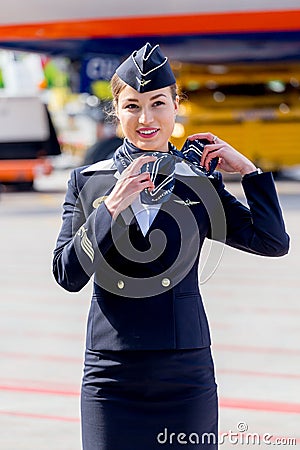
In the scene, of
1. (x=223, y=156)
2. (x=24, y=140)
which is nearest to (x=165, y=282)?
(x=223, y=156)

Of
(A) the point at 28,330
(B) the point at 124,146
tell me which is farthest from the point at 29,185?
(B) the point at 124,146

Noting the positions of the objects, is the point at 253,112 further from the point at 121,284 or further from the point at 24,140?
the point at 121,284

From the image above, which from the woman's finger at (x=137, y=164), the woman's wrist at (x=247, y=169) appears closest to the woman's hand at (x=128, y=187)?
the woman's finger at (x=137, y=164)

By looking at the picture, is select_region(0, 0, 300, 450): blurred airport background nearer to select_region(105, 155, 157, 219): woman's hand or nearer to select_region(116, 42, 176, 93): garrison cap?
select_region(116, 42, 176, 93): garrison cap

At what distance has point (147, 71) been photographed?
9.06ft

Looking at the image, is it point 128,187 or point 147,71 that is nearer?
point 128,187

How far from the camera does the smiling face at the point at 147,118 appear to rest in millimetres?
2756

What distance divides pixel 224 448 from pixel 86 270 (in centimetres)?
215

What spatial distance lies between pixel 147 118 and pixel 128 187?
23 cm

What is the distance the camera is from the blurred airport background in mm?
5387

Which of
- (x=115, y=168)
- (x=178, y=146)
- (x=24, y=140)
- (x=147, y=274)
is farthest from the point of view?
(x=24, y=140)

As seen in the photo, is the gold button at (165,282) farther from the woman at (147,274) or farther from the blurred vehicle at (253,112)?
the blurred vehicle at (253,112)

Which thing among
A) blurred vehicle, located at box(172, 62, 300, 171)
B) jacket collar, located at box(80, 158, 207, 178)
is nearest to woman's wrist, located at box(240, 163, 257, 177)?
jacket collar, located at box(80, 158, 207, 178)

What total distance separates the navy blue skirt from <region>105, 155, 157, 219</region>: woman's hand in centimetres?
38
